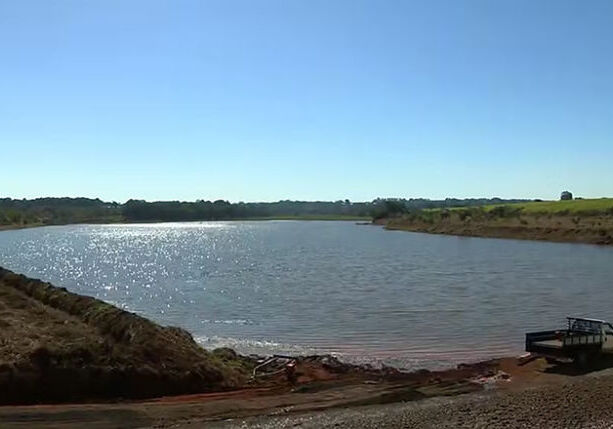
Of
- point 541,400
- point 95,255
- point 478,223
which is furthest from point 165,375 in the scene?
point 478,223

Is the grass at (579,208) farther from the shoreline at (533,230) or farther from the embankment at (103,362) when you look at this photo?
the embankment at (103,362)

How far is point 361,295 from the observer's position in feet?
144

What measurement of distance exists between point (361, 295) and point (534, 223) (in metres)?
84.5

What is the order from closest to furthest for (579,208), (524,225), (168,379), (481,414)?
(481,414) < (168,379) < (524,225) < (579,208)

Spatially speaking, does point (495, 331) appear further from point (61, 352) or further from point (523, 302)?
point (61, 352)

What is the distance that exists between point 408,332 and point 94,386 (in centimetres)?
1617

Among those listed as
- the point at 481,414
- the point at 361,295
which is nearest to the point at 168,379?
the point at 481,414

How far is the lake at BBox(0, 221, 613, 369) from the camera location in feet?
94.0

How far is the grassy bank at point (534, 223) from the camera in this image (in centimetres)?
10432

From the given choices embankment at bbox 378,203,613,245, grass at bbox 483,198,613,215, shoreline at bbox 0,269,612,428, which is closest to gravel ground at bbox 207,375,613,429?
shoreline at bbox 0,269,612,428

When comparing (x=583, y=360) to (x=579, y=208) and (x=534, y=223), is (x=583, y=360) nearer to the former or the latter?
(x=534, y=223)

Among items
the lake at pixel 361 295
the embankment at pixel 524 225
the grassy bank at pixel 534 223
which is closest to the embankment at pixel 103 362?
the lake at pixel 361 295

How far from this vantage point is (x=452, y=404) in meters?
17.1

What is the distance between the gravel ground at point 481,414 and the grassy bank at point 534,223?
8362 cm
